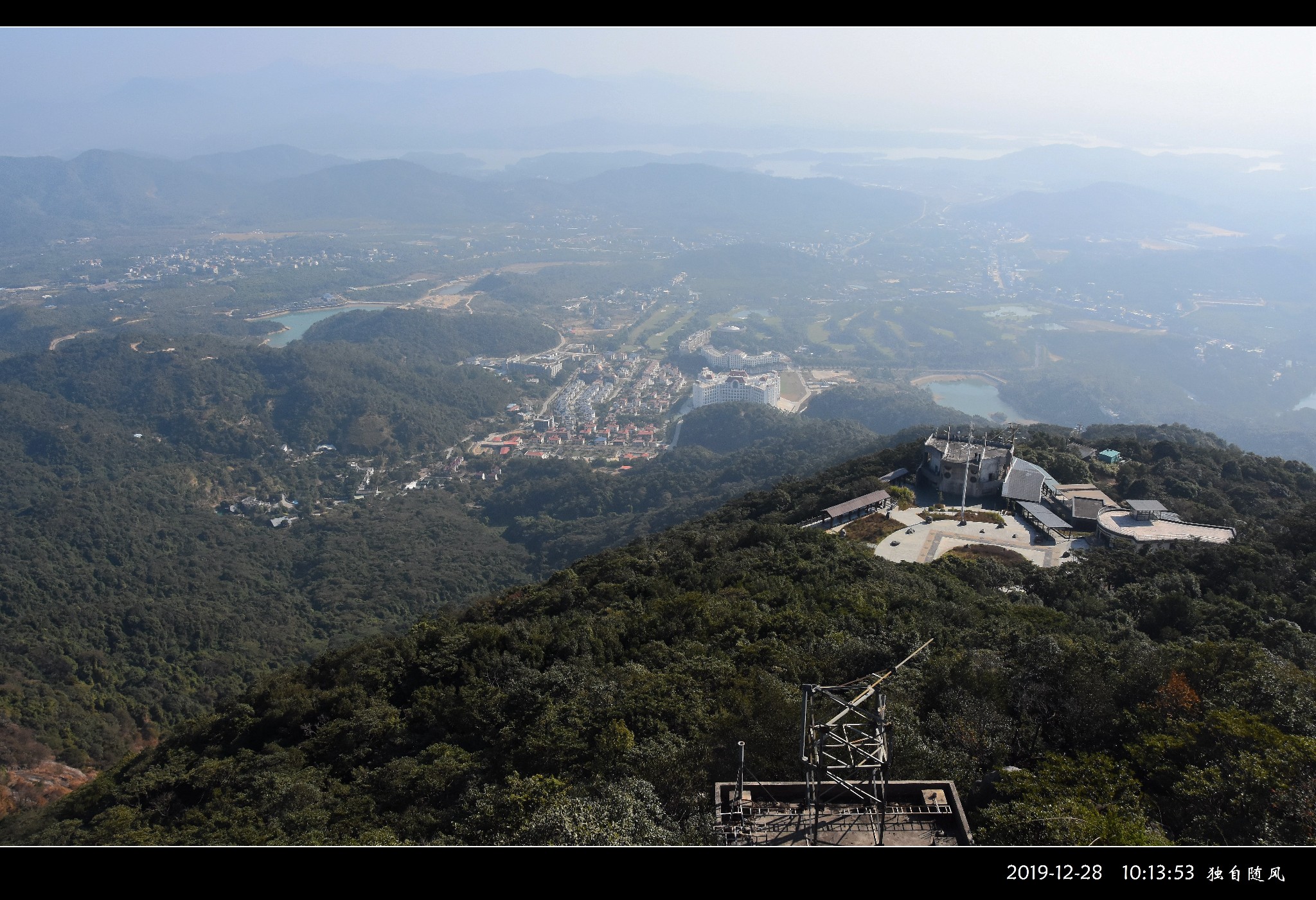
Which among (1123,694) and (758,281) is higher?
(1123,694)

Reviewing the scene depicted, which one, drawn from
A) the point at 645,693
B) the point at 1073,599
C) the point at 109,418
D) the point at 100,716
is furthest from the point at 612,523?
the point at 109,418

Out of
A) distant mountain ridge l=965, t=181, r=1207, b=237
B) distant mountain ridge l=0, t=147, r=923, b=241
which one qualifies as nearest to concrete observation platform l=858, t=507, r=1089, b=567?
distant mountain ridge l=0, t=147, r=923, b=241

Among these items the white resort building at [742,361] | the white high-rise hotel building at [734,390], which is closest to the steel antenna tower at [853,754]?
the white high-rise hotel building at [734,390]

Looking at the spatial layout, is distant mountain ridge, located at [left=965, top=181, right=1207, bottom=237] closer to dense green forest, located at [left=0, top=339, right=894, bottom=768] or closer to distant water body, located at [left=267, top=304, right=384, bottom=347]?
dense green forest, located at [left=0, top=339, right=894, bottom=768]

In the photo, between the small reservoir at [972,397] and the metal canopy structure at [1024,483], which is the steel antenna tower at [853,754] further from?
the small reservoir at [972,397]

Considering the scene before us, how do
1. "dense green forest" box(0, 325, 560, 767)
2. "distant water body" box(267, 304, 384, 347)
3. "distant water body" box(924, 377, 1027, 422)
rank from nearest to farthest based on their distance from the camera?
"dense green forest" box(0, 325, 560, 767)
"distant water body" box(924, 377, 1027, 422)
"distant water body" box(267, 304, 384, 347)
